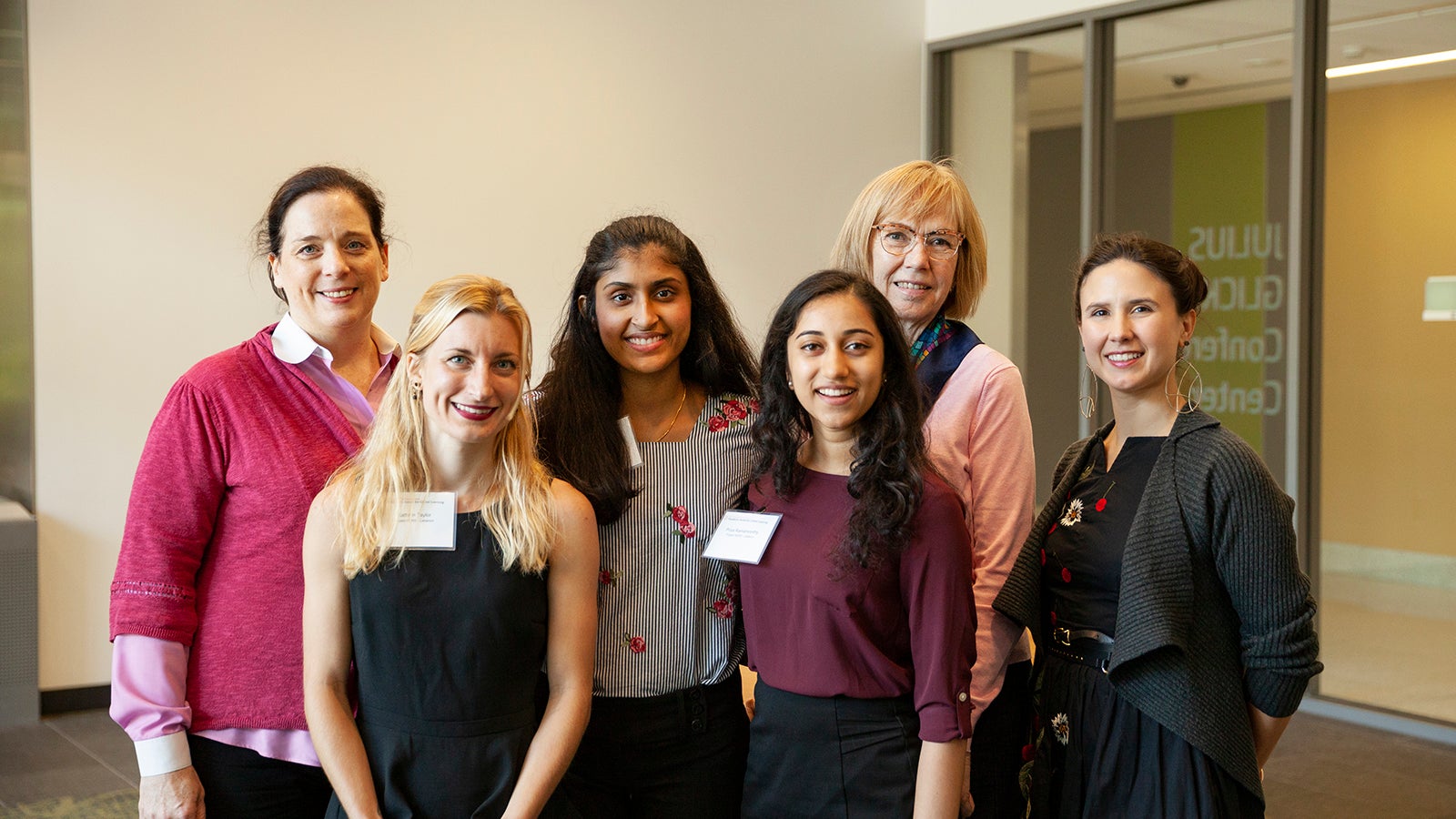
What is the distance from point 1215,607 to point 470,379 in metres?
1.21

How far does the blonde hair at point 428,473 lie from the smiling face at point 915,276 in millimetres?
776

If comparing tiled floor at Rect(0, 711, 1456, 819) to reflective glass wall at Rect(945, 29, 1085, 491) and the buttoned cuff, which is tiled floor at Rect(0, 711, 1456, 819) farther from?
the buttoned cuff

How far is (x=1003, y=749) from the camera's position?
2.17 m

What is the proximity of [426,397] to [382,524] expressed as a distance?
206 millimetres

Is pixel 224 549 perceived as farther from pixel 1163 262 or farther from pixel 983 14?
pixel 983 14

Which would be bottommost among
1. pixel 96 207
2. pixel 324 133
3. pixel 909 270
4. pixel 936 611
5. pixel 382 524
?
pixel 936 611

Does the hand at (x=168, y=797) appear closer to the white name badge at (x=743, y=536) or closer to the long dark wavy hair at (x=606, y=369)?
the long dark wavy hair at (x=606, y=369)

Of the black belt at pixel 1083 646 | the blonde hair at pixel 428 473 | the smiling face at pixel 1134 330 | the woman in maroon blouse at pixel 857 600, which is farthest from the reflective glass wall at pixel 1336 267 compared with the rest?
the blonde hair at pixel 428 473

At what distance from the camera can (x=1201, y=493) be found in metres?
1.92

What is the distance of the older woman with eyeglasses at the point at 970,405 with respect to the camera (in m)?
2.14

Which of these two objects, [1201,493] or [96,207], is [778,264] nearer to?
[96,207]

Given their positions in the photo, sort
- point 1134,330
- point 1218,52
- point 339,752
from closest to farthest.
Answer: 1. point 339,752
2. point 1134,330
3. point 1218,52

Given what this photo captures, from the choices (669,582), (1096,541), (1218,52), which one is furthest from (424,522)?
(1218,52)

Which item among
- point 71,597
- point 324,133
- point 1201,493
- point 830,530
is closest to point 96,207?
point 324,133
